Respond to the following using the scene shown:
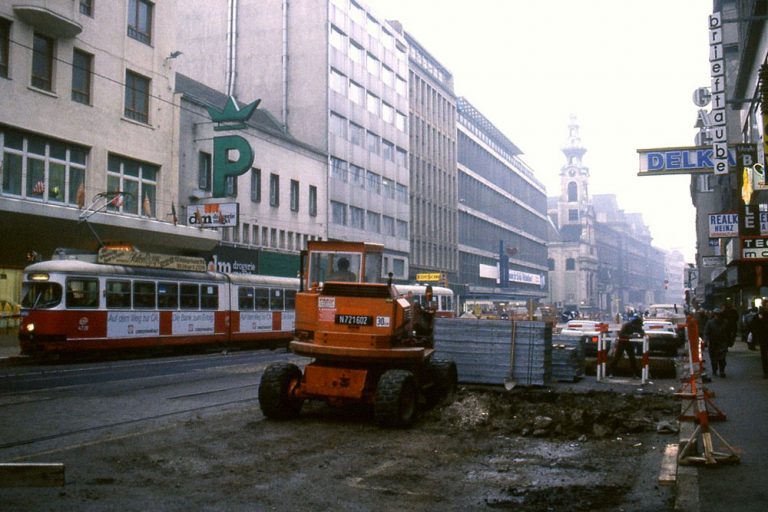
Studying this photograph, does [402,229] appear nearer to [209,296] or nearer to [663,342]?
[209,296]

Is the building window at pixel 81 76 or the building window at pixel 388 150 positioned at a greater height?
the building window at pixel 388 150

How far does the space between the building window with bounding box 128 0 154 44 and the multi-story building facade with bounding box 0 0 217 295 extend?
0.05 meters

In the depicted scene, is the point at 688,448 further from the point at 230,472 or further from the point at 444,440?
the point at 230,472

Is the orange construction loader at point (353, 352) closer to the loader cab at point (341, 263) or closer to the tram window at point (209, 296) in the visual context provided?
the loader cab at point (341, 263)

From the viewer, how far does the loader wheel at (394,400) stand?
9.98 metres

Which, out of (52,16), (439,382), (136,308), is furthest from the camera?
(52,16)

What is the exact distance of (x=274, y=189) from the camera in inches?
1811

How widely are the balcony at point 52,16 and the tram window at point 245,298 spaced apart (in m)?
12.2

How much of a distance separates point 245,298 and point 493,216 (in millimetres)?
65872

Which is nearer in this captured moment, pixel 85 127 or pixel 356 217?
pixel 85 127

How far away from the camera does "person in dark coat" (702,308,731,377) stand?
18734 millimetres

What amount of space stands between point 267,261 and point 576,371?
28.5 meters

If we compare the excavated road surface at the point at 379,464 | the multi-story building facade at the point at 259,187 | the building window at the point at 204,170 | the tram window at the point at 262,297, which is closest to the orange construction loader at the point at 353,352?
the excavated road surface at the point at 379,464

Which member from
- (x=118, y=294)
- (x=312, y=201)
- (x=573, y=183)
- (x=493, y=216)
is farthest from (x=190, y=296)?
(x=573, y=183)
